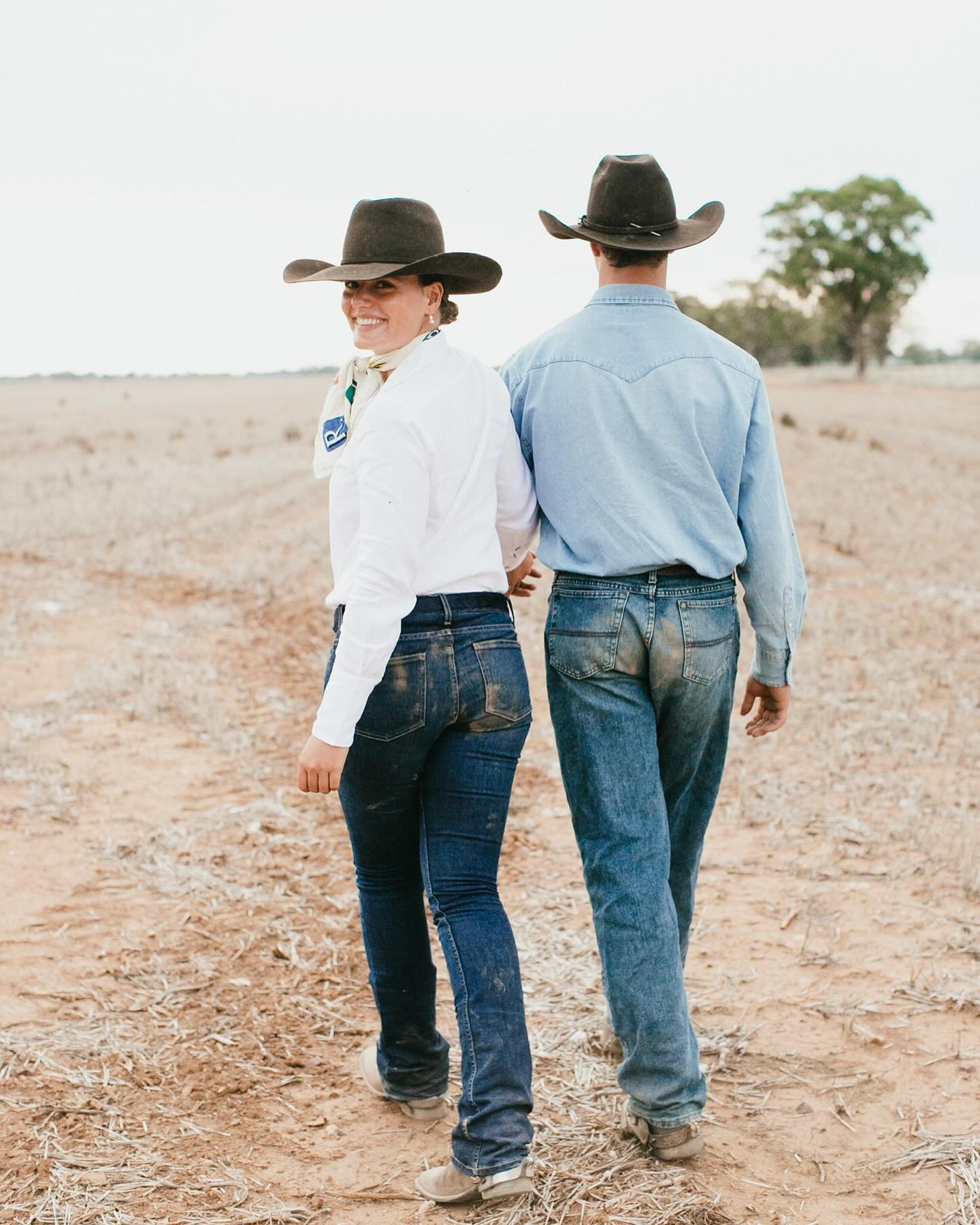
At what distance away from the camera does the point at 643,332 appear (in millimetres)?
2930

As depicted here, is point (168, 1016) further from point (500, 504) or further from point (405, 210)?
point (405, 210)

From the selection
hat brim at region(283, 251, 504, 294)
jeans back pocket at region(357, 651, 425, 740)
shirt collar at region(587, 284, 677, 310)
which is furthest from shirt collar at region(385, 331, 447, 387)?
jeans back pocket at region(357, 651, 425, 740)

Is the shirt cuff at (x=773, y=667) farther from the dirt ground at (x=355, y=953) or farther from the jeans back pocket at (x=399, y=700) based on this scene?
the dirt ground at (x=355, y=953)

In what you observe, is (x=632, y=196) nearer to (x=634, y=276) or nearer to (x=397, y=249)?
(x=634, y=276)

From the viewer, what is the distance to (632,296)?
2.97 metres

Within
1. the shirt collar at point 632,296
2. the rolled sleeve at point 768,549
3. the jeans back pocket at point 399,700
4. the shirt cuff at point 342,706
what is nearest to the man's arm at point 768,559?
the rolled sleeve at point 768,549

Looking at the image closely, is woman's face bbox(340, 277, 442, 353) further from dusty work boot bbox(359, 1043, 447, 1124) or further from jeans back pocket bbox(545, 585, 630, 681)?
dusty work boot bbox(359, 1043, 447, 1124)

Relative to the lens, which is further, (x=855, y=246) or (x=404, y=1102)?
(x=855, y=246)

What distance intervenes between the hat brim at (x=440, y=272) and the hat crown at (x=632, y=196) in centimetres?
34

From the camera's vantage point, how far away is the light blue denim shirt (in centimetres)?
288

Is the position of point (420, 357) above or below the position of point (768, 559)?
above

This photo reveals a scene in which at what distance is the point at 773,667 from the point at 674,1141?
3.81 feet

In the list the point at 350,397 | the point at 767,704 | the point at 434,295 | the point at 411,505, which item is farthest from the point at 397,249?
the point at 767,704

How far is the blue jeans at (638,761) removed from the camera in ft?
9.38
